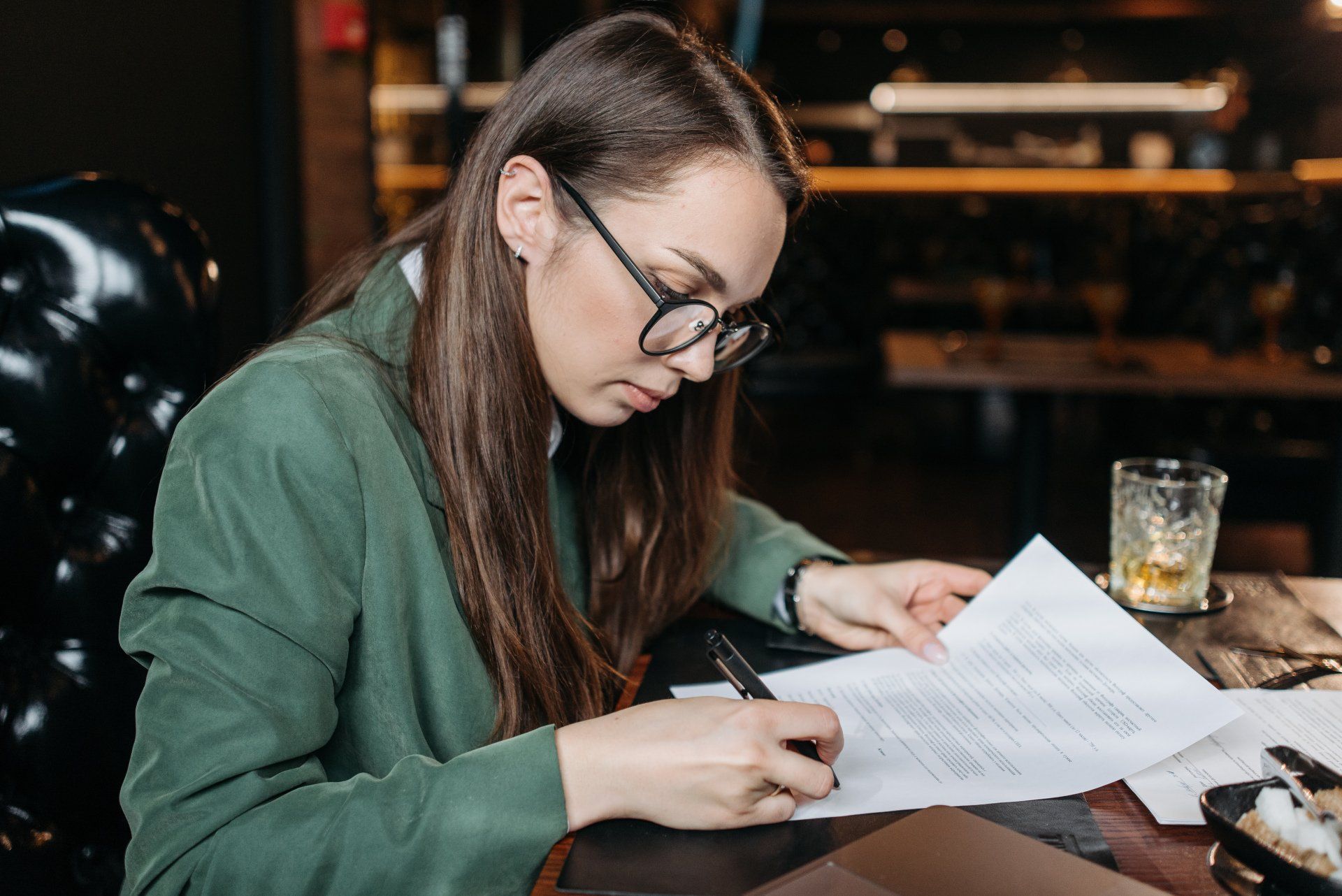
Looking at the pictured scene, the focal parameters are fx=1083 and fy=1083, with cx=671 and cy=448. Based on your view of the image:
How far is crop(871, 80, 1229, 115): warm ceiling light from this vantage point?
848 centimetres

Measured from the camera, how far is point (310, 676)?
0.75 m

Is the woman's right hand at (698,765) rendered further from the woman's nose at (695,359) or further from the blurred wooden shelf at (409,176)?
the blurred wooden shelf at (409,176)

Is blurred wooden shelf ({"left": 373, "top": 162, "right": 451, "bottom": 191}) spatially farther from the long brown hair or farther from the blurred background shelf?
the long brown hair

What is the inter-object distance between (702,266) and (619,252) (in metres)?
0.07

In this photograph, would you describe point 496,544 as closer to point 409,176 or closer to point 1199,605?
point 1199,605

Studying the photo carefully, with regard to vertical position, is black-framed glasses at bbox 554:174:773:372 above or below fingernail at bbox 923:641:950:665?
above

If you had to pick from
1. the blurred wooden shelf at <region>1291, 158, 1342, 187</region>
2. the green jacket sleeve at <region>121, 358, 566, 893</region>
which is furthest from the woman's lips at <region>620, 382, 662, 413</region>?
the blurred wooden shelf at <region>1291, 158, 1342, 187</region>

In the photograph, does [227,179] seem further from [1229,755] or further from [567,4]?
[567,4]

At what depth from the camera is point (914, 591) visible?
1.16m

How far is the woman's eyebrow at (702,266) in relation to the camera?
90cm

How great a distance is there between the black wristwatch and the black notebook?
1.43 ft

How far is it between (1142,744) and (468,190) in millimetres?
717

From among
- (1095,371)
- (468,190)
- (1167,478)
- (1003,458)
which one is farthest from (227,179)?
(1003,458)

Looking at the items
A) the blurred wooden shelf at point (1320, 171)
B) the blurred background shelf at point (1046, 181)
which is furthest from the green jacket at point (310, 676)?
the blurred wooden shelf at point (1320, 171)
